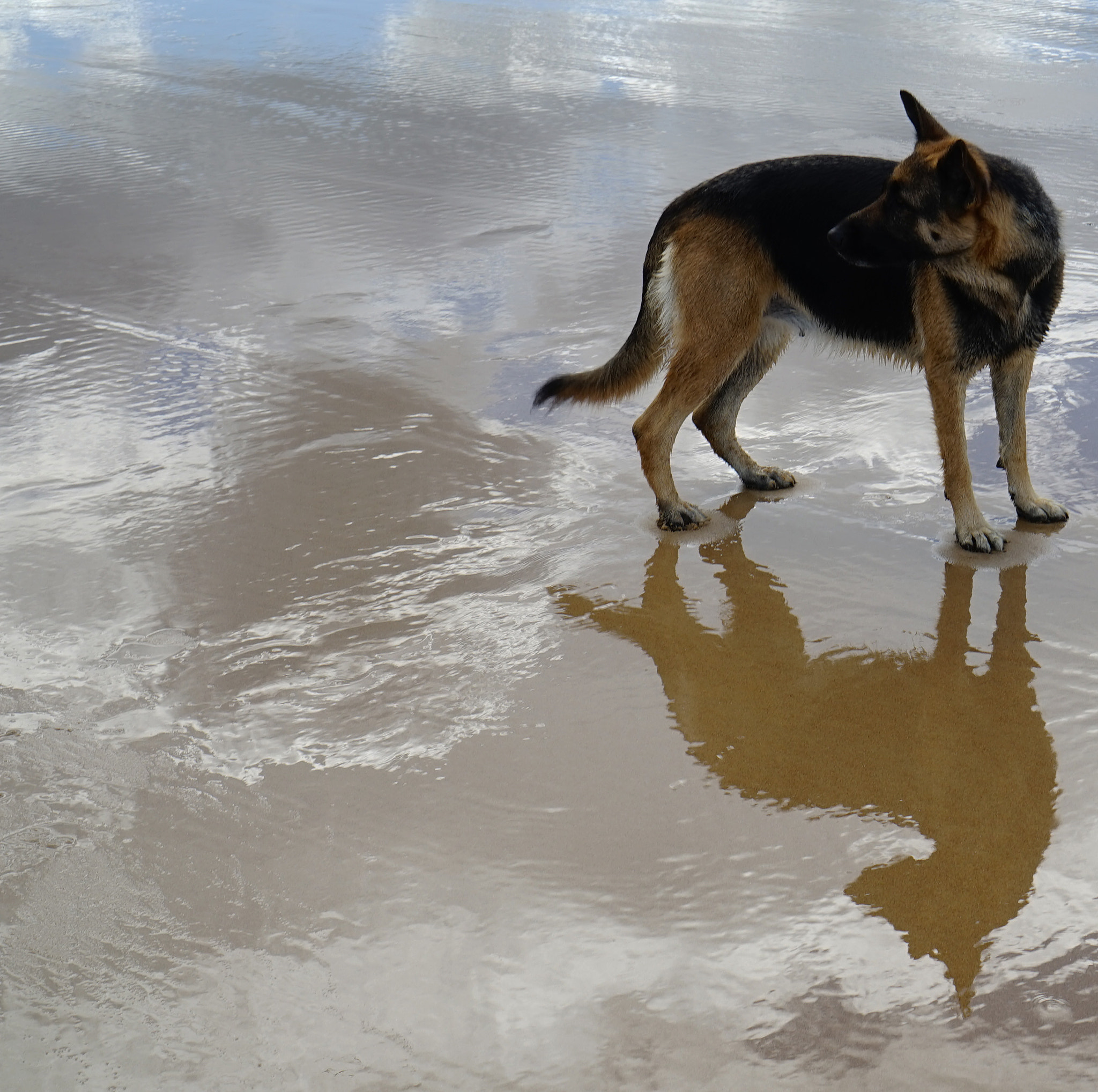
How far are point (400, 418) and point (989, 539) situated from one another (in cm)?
230

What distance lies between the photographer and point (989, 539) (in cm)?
372

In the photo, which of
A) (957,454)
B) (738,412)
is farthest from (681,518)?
(957,454)

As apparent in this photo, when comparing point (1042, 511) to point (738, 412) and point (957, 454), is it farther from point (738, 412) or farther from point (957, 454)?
point (738, 412)

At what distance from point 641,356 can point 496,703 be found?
5.38 ft

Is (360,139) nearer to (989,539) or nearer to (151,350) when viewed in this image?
(151,350)

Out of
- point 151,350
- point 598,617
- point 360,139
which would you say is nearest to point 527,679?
point 598,617

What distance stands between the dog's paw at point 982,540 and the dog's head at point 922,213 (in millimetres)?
848

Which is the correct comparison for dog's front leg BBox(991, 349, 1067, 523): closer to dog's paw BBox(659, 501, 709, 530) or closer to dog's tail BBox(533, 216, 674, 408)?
Result: dog's paw BBox(659, 501, 709, 530)

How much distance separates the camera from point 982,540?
371cm

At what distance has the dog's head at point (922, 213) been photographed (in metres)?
3.42

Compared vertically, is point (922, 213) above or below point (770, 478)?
above

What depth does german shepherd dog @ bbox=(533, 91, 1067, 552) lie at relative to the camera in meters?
3.51

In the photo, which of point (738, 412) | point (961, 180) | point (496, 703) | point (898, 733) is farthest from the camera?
point (738, 412)

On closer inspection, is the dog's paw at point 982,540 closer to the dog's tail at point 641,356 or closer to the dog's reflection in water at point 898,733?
the dog's reflection in water at point 898,733
